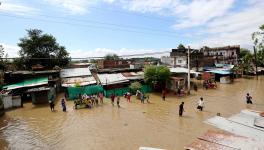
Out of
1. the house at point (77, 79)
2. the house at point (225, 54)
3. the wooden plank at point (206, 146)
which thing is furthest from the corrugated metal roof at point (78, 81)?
the house at point (225, 54)

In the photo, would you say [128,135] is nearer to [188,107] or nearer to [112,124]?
[112,124]

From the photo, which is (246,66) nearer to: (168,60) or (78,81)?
(168,60)

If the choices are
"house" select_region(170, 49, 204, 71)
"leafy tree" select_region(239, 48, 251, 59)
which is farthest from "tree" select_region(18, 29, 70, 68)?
"leafy tree" select_region(239, 48, 251, 59)

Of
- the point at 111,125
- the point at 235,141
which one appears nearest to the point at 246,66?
the point at 111,125

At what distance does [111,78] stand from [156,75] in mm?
6691

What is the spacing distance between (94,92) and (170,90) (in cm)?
1147

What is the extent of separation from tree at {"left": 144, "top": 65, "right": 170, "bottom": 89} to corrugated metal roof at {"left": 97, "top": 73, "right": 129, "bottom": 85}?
3.29 meters

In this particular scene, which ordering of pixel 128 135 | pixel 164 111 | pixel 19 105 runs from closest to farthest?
pixel 128 135 < pixel 164 111 < pixel 19 105

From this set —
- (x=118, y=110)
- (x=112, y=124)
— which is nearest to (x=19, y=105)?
(x=118, y=110)

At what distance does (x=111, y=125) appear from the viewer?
1881cm

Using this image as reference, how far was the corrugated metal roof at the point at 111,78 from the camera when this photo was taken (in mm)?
32537

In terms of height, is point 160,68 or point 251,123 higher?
point 160,68

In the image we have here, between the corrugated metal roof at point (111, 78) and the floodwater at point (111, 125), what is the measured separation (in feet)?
15.8

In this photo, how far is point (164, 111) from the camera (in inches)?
922
